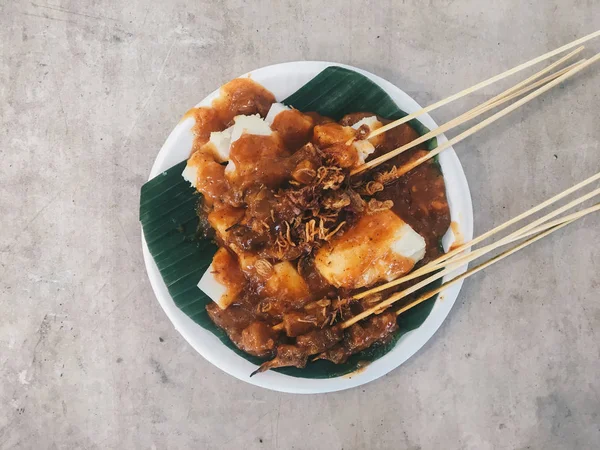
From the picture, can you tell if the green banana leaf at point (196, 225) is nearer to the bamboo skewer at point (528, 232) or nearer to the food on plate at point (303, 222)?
the food on plate at point (303, 222)

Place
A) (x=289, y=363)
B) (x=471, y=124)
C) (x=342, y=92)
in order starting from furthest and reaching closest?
(x=471, y=124), (x=342, y=92), (x=289, y=363)

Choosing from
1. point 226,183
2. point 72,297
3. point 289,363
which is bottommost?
point 289,363

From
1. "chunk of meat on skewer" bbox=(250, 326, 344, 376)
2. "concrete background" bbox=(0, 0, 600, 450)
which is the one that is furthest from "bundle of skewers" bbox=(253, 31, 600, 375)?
"concrete background" bbox=(0, 0, 600, 450)

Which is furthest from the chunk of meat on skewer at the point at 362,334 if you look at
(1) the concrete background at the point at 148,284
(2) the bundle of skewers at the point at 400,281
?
(1) the concrete background at the point at 148,284

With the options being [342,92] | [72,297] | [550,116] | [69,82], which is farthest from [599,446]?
[69,82]

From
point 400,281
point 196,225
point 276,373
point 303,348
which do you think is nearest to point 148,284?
point 196,225

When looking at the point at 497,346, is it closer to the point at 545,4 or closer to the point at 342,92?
the point at 342,92
